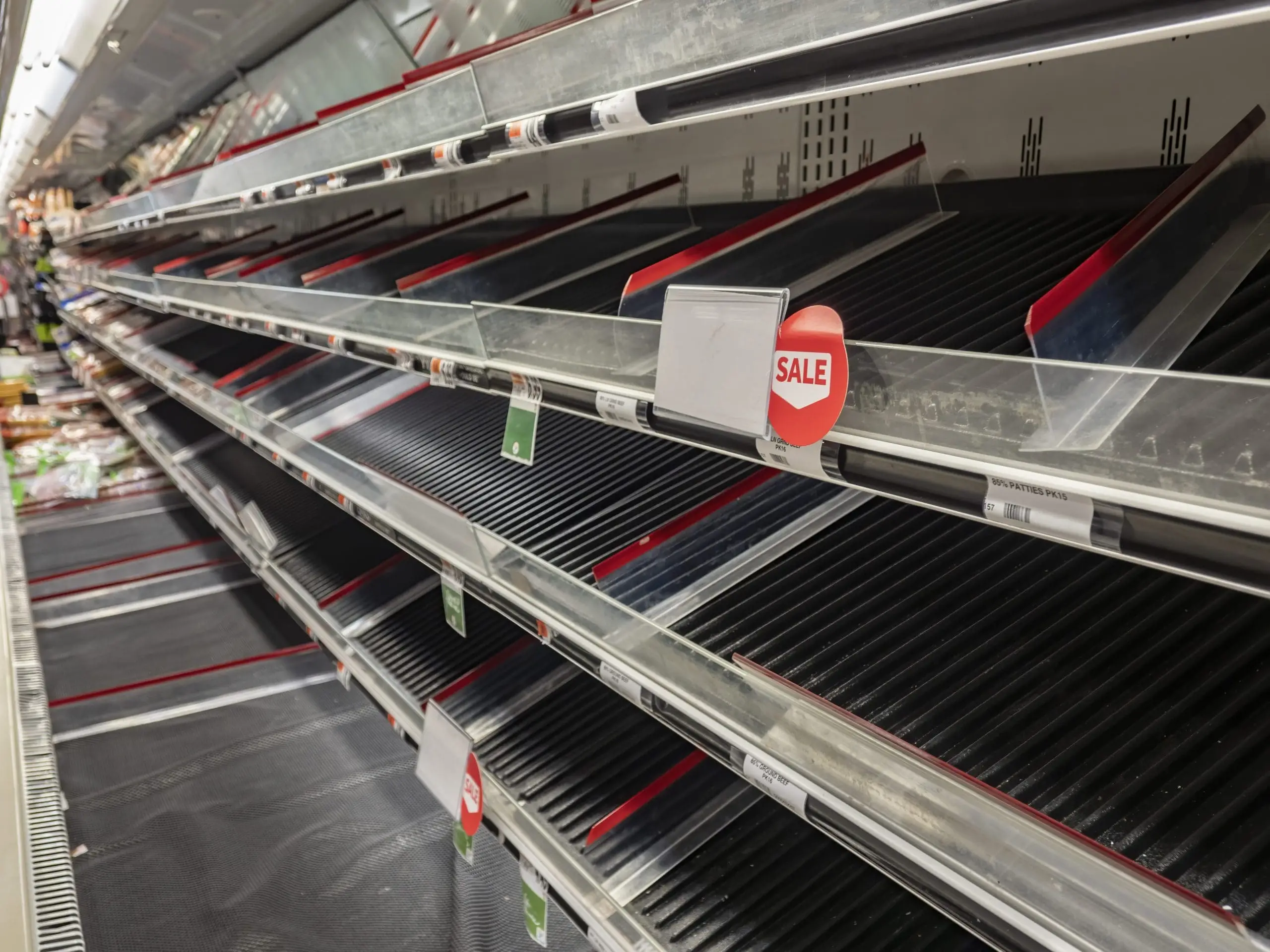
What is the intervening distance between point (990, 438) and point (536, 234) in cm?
130

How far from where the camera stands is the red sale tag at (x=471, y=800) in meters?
1.41

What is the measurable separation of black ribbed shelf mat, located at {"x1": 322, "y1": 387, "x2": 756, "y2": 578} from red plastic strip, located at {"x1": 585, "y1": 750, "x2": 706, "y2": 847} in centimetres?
36

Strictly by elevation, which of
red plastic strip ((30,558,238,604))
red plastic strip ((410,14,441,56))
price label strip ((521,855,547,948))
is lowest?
red plastic strip ((30,558,238,604))

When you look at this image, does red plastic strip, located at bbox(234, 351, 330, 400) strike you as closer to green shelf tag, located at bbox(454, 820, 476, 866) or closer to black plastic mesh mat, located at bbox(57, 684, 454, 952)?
black plastic mesh mat, located at bbox(57, 684, 454, 952)

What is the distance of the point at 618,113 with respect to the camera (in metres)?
0.81

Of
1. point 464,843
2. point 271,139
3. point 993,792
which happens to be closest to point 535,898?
point 464,843

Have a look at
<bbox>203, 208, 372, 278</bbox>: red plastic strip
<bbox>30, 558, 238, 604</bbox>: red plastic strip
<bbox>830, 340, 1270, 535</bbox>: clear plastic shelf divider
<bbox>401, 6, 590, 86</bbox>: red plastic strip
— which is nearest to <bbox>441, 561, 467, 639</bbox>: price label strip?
<bbox>401, 6, 590, 86</bbox>: red plastic strip

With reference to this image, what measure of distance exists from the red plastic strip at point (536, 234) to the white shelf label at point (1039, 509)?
3.99 feet

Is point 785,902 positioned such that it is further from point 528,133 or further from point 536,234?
point 536,234

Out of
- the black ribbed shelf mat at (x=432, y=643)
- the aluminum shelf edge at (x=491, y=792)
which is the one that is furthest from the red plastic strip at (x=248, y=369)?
the black ribbed shelf mat at (x=432, y=643)

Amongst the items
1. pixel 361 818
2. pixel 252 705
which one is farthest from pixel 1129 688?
pixel 252 705

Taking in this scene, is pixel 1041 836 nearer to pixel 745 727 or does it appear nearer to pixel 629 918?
pixel 745 727

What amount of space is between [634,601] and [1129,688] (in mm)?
547

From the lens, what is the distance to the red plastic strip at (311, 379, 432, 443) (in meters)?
2.37
